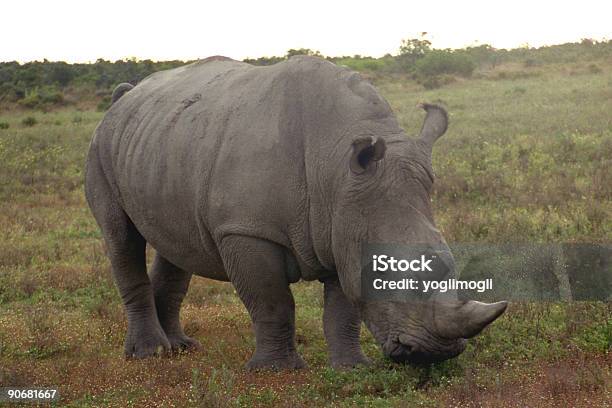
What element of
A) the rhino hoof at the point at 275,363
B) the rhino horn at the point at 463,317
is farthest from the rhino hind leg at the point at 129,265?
the rhino horn at the point at 463,317

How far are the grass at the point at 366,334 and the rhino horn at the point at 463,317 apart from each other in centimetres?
44

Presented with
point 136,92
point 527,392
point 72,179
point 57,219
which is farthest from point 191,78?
point 72,179

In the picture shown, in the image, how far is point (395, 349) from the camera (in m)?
5.00

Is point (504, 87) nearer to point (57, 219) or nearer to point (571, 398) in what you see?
point (57, 219)

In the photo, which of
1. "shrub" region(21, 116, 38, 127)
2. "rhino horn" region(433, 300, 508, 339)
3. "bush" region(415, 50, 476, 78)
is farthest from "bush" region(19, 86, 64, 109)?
"rhino horn" region(433, 300, 508, 339)

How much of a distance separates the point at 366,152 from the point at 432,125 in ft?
2.41

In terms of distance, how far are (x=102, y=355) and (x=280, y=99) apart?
9.13 feet

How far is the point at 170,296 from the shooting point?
314 inches

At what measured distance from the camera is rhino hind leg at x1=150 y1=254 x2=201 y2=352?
306 inches

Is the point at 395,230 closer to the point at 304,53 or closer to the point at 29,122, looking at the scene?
the point at 29,122

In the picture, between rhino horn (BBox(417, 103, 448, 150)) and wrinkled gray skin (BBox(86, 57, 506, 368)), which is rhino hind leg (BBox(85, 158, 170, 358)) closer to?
wrinkled gray skin (BBox(86, 57, 506, 368))

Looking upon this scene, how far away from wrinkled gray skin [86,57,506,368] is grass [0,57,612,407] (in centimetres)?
39

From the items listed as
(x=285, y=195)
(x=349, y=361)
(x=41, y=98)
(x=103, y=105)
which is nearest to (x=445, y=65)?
(x=103, y=105)

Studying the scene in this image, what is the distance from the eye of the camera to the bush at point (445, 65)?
33688 mm
